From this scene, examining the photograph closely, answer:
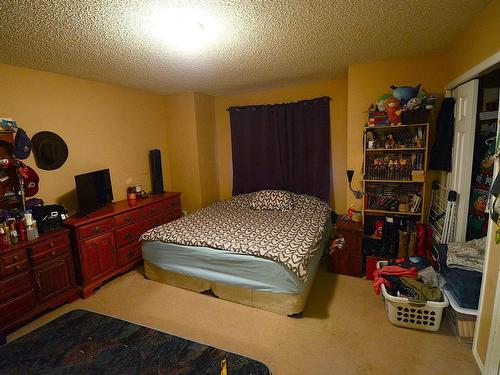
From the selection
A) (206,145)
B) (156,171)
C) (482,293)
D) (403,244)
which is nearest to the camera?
(482,293)

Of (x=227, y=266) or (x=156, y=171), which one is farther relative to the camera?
(x=156, y=171)

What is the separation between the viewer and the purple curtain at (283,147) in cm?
364

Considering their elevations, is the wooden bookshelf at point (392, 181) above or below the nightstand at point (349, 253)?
above

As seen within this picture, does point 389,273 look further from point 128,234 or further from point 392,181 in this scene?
point 128,234

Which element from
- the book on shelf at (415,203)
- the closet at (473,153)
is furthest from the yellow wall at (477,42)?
the book on shelf at (415,203)

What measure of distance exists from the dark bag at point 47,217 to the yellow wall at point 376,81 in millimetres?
3203

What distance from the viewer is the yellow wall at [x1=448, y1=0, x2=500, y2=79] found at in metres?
1.63

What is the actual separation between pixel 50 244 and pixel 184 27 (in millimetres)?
2231

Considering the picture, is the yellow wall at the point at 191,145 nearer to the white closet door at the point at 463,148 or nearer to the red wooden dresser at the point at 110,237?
the red wooden dresser at the point at 110,237

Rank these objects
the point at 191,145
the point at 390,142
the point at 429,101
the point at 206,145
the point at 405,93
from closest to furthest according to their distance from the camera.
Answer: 1. the point at 429,101
2. the point at 405,93
3. the point at 390,142
4. the point at 191,145
5. the point at 206,145

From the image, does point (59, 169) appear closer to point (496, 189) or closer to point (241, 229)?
point (241, 229)

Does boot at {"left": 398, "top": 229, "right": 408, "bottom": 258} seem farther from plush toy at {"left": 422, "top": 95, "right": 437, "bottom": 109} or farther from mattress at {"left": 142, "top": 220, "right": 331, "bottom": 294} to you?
plush toy at {"left": 422, "top": 95, "right": 437, "bottom": 109}

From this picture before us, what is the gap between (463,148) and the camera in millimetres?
2121

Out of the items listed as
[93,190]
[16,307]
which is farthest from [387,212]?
[16,307]
